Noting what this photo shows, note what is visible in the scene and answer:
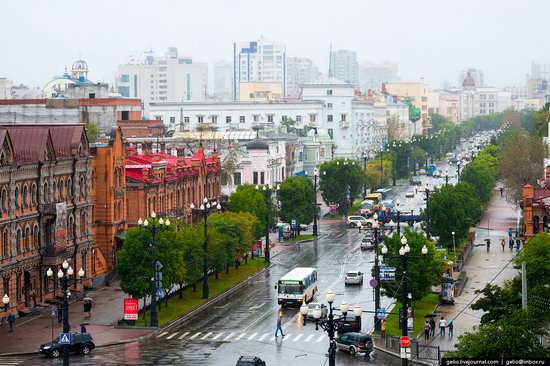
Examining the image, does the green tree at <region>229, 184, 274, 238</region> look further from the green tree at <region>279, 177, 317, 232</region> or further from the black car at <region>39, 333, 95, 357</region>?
the black car at <region>39, 333, 95, 357</region>

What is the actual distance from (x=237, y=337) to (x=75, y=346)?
9222 millimetres

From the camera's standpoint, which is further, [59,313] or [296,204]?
[296,204]

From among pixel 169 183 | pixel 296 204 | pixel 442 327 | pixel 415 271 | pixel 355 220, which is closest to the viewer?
pixel 442 327

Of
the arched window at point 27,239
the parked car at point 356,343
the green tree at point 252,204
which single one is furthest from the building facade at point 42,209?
the parked car at point 356,343

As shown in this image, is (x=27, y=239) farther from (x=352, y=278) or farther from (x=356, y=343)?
(x=356, y=343)

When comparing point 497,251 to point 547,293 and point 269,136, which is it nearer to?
point 547,293

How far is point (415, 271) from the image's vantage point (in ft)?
279

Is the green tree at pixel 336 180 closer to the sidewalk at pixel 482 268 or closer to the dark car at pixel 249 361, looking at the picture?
the sidewalk at pixel 482 268

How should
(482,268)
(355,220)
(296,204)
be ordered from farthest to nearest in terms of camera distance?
(355,220) → (296,204) → (482,268)

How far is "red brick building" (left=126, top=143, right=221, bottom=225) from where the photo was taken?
362 ft

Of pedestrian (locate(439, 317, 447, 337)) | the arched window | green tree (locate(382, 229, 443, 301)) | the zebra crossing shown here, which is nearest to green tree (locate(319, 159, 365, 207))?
green tree (locate(382, 229, 443, 301))

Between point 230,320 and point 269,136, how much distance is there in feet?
344

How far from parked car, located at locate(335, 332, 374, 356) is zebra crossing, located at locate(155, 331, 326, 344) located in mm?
3848

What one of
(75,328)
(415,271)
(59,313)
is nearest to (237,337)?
(75,328)
